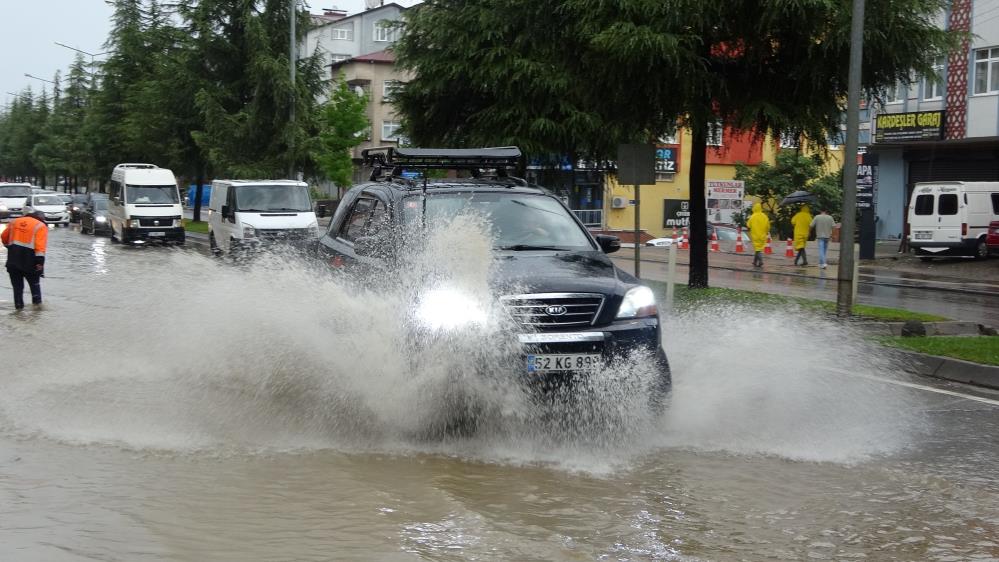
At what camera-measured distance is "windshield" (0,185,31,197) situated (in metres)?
56.9

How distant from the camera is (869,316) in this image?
47.4ft

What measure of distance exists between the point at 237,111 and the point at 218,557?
4150 centimetres

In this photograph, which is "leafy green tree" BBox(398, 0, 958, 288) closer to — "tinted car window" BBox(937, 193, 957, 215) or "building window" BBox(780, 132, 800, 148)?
"building window" BBox(780, 132, 800, 148)

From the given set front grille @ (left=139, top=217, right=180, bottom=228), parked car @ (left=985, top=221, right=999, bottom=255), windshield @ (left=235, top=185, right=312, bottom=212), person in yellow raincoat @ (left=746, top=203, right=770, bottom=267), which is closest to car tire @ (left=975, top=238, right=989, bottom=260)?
parked car @ (left=985, top=221, right=999, bottom=255)

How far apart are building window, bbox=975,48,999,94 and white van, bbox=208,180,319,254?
22.5 meters

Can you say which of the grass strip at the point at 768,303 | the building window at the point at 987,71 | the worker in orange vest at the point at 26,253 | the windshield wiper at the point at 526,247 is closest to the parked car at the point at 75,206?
the worker in orange vest at the point at 26,253

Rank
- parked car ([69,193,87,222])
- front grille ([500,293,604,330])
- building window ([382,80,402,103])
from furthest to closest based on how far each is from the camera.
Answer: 1. parked car ([69,193,87,222])
2. building window ([382,80,402,103])
3. front grille ([500,293,604,330])

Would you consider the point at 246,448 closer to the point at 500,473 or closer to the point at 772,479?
the point at 500,473

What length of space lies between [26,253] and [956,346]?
12.6 meters

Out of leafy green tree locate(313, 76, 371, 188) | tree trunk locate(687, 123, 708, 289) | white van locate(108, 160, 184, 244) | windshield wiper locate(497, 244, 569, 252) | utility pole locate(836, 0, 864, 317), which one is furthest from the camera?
leafy green tree locate(313, 76, 371, 188)

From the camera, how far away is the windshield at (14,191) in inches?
2242

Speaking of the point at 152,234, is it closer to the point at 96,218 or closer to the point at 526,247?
the point at 96,218

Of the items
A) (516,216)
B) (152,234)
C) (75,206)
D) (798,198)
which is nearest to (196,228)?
(75,206)

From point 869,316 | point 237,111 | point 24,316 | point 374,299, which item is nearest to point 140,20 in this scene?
point 237,111
